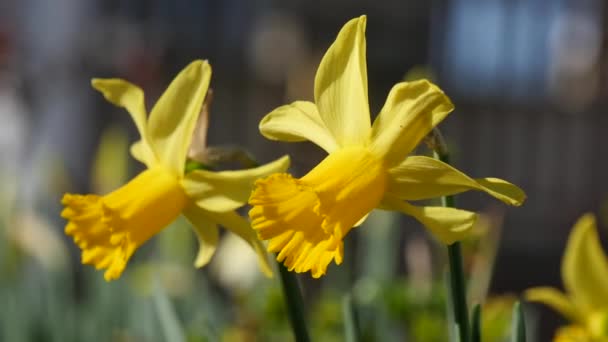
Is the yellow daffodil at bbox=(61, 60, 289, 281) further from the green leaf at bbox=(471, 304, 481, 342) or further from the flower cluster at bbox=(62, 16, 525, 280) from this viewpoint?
the green leaf at bbox=(471, 304, 481, 342)

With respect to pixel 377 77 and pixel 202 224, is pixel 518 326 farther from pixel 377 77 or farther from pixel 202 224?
pixel 377 77

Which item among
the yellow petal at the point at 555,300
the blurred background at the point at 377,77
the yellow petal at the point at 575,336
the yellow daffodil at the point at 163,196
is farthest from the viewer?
the blurred background at the point at 377,77

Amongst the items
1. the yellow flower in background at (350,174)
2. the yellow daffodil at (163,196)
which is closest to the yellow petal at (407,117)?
the yellow flower in background at (350,174)

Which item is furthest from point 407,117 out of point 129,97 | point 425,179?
point 129,97

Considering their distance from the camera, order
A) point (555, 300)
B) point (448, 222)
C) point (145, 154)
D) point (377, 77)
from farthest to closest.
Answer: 1. point (377, 77)
2. point (555, 300)
3. point (145, 154)
4. point (448, 222)

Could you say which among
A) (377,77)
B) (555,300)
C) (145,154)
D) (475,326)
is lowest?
(377,77)

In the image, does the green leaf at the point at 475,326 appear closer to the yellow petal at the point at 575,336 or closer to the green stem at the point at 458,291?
Result: the green stem at the point at 458,291

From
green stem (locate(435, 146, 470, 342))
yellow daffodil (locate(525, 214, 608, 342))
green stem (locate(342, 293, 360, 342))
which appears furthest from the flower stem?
yellow daffodil (locate(525, 214, 608, 342))

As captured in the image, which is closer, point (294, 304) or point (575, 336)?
point (294, 304)
